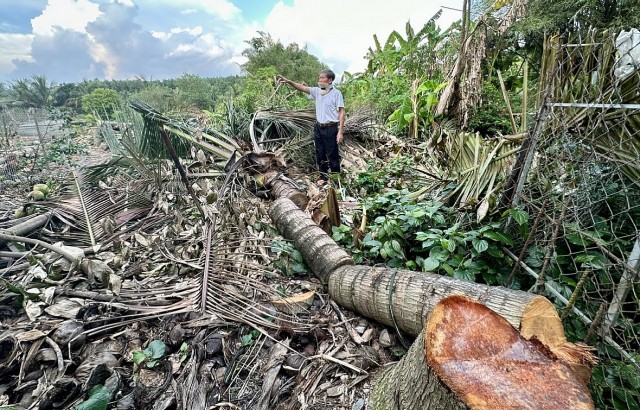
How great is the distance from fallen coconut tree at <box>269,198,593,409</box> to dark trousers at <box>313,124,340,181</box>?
1911 millimetres

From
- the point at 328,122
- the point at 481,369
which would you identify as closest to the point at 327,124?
the point at 328,122

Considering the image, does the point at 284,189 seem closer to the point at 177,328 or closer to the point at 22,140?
the point at 177,328

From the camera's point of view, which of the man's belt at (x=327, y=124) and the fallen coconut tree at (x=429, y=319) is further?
the man's belt at (x=327, y=124)

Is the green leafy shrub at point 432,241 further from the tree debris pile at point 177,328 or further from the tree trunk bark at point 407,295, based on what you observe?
the tree debris pile at point 177,328

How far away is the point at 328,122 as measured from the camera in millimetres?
4438

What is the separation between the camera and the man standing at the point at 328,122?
172 inches

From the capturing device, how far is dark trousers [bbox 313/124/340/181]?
448cm

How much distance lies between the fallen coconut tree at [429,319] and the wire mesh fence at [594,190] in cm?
25

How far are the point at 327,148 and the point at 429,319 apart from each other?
3.64 metres

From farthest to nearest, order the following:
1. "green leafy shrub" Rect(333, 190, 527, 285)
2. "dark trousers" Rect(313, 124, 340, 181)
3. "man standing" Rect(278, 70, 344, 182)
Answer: "dark trousers" Rect(313, 124, 340, 181)
"man standing" Rect(278, 70, 344, 182)
"green leafy shrub" Rect(333, 190, 527, 285)

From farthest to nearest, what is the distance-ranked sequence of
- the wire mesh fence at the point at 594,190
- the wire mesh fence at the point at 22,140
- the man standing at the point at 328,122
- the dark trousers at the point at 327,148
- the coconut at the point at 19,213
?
the wire mesh fence at the point at 22,140
the dark trousers at the point at 327,148
the man standing at the point at 328,122
the coconut at the point at 19,213
the wire mesh fence at the point at 594,190

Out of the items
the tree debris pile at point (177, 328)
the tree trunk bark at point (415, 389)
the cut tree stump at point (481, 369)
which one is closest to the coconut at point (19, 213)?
the tree debris pile at point (177, 328)

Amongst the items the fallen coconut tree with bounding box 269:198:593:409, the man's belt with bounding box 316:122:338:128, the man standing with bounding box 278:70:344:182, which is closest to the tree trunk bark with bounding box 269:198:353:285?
the fallen coconut tree with bounding box 269:198:593:409

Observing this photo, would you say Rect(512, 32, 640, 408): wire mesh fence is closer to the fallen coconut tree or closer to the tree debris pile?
the fallen coconut tree
